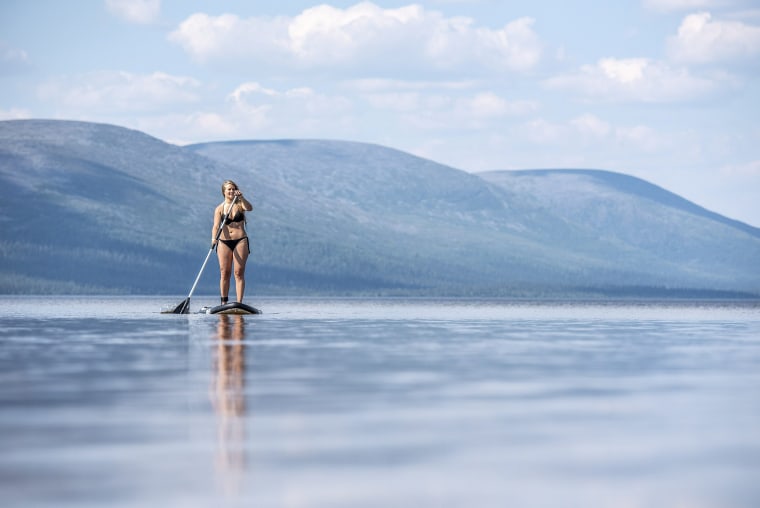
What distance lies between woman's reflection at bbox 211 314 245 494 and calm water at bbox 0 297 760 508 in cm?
3

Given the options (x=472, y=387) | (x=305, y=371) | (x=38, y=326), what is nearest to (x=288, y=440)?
(x=472, y=387)

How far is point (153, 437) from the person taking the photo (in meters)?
12.7

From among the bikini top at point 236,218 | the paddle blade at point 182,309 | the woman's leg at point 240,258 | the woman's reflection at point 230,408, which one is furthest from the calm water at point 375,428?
the paddle blade at point 182,309

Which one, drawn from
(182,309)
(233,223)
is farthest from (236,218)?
(182,309)

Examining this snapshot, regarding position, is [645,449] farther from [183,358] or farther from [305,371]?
[183,358]

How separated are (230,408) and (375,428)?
2073 millimetres

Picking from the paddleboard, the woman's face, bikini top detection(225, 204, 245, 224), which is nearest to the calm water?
bikini top detection(225, 204, 245, 224)

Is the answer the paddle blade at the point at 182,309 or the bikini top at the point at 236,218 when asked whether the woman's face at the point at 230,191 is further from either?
the paddle blade at the point at 182,309

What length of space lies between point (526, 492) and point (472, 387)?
781 cm

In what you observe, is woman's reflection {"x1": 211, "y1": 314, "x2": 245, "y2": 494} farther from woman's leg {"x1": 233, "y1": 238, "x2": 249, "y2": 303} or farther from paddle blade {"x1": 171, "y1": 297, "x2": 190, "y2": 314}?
paddle blade {"x1": 171, "y1": 297, "x2": 190, "y2": 314}

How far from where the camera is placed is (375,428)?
1341 cm

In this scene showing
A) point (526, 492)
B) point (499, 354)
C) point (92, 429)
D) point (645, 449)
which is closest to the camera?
point (526, 492)

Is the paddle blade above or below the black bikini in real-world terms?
below

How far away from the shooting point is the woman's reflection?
10.8 metres
